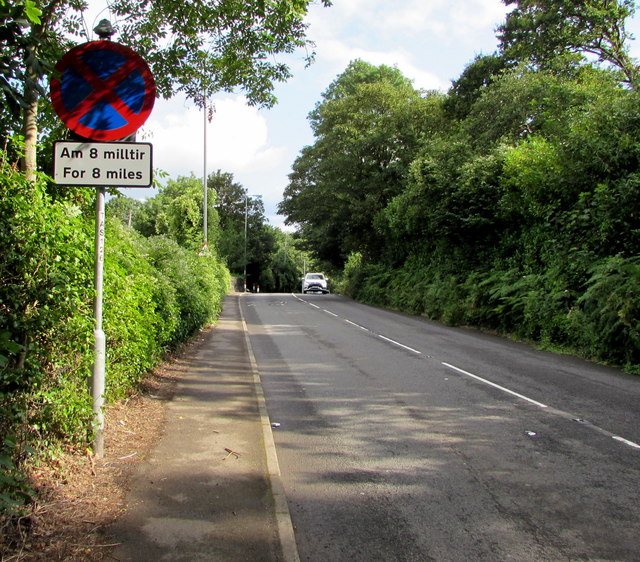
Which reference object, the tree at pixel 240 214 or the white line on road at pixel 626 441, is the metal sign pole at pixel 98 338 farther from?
the tree at pixel 240 214

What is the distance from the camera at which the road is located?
3811 millimetres

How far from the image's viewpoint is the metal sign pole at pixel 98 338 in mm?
4453

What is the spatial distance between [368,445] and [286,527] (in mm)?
2182

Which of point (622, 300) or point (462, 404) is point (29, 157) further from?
point (622, 300)

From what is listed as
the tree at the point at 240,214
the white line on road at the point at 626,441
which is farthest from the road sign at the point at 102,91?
the tree at the point at 240,214

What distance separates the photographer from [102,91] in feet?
14.6

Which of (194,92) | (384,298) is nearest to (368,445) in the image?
(194,92)

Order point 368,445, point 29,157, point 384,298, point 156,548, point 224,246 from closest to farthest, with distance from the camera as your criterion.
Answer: point 156,548 < point 29,157 < point 368,445 < point 384,298 < point 224,246

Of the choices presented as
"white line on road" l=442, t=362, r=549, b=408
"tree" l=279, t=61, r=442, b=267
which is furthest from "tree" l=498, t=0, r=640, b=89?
"white line on road" l=442, t=362, r=549, b=408

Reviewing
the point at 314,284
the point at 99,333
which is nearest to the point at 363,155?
the point at 314,284

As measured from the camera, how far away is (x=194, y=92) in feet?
26.6

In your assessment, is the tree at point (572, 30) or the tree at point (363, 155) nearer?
the tree at point (572, 30)

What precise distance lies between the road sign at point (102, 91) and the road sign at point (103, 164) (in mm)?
104

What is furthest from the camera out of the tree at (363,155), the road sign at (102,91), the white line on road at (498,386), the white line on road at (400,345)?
the tree at (363,155)
